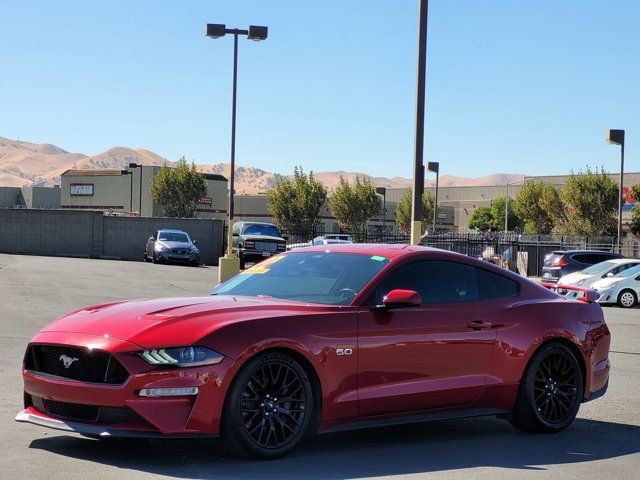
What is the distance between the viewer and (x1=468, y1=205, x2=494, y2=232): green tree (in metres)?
110

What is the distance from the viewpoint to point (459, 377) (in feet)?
24.1

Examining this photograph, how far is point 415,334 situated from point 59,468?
2.70 m

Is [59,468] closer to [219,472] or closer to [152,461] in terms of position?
[152,461]

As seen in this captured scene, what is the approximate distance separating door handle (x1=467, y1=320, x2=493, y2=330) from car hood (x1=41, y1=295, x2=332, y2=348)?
1274mm

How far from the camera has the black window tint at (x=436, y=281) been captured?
732 centimetres

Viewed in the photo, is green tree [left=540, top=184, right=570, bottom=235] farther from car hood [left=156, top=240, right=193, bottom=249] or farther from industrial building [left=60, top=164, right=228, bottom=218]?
car hood [left=156, top=240, right=193, bottom=249]

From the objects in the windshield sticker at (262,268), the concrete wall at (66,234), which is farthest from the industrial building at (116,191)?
the windshield sticker at (262,268)

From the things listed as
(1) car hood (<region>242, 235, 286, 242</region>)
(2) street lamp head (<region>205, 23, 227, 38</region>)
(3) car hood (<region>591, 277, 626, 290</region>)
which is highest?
(2) street lamp head (<region>205, 23, 227, 38</region>)

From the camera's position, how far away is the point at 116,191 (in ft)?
324

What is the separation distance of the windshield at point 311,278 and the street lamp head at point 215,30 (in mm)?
21304

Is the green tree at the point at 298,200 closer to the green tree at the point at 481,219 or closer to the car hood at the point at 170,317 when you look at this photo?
the green tree at the point at 481,219

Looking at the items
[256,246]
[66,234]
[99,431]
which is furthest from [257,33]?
[99,431]

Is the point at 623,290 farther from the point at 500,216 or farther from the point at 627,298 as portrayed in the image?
the point at 500,216

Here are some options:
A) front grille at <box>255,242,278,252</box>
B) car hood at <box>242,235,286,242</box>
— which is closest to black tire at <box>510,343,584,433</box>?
front grille at <box>255,242,278,252</box>
